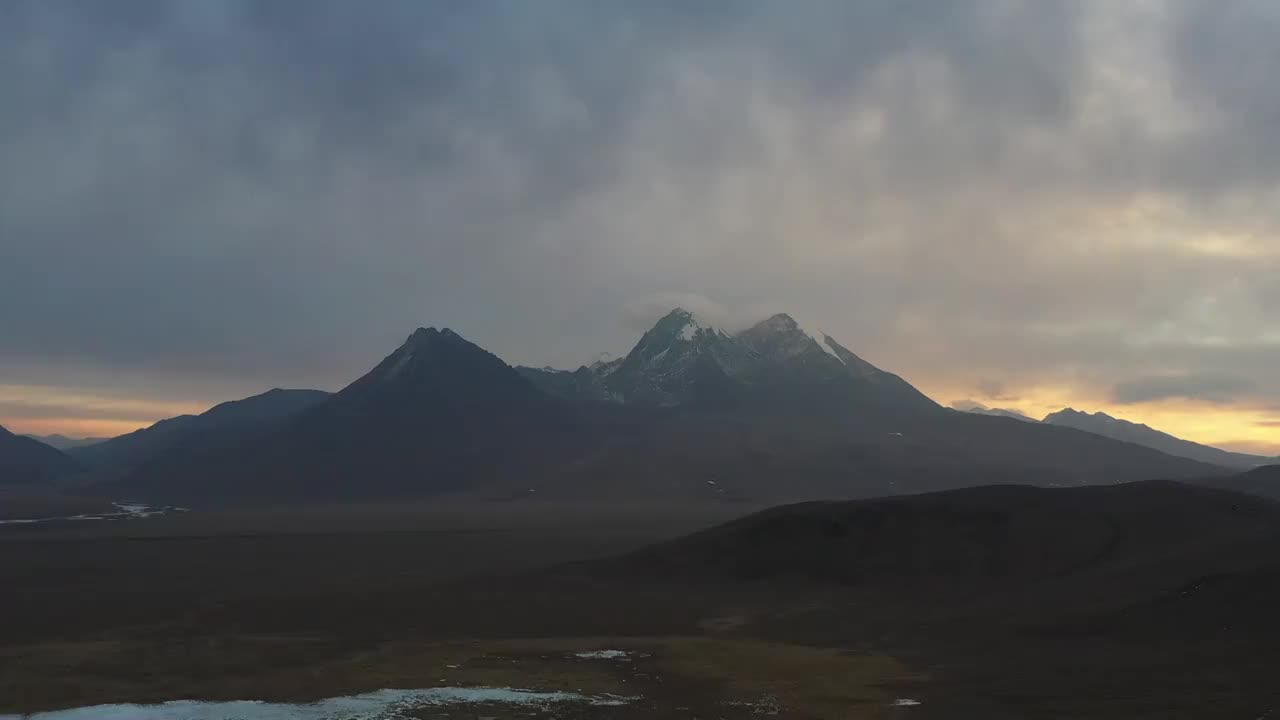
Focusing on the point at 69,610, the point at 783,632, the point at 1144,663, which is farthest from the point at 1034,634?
the point at 69,610

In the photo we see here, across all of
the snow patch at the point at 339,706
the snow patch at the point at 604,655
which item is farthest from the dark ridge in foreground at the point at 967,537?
the snow patch at the point at 339,706

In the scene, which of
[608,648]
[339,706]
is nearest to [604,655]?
[608,648]

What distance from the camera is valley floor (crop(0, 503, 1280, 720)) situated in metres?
56.4

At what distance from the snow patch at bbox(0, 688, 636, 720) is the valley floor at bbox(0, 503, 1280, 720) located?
1.15 meters

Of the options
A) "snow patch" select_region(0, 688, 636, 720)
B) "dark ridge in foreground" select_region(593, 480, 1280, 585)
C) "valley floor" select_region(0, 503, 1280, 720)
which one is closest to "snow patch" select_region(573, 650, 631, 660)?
"valley floor" select_region(0, 503, 1280, 720)

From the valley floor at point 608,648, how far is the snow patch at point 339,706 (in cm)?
115

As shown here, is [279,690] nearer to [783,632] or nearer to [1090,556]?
[783,632]

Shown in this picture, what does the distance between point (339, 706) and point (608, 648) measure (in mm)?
24105

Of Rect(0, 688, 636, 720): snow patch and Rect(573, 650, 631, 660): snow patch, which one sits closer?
Rect(0, 688, 636, 720): snow patch

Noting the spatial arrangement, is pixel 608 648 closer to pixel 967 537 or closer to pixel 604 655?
pixel 604 655

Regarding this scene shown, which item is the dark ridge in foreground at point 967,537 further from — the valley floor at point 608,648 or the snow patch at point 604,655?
the snow patch at point 604,655

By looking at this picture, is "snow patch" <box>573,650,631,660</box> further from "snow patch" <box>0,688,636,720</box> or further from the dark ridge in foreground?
the dark ridge in foreground

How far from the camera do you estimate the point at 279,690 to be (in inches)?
2400

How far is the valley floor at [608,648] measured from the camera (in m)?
56.4
